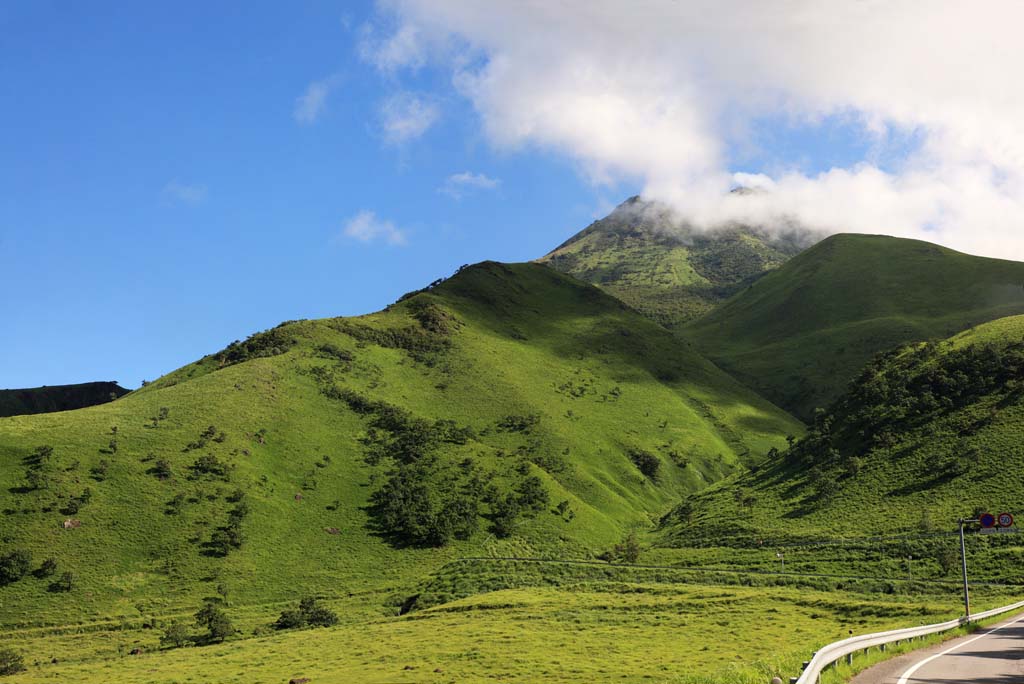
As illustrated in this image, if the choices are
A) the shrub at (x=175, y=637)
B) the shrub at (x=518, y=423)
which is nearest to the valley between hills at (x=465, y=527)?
the shrub at (x=175, y=637)

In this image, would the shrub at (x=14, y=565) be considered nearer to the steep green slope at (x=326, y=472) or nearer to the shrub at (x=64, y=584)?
the steep green slope at (x=326, y=472)

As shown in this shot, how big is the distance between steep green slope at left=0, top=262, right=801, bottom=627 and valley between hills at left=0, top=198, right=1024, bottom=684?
1.61ft

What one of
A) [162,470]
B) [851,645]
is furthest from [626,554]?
[851,645]

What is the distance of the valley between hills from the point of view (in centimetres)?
6366

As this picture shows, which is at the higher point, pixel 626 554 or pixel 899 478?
pixel 899 478

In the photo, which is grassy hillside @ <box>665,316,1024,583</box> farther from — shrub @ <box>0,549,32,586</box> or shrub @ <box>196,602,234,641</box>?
shrub @ <box>0,549,32,586</box>

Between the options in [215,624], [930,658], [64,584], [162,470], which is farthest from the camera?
[162,470]

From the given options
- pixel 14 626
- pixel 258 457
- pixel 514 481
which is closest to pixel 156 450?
pixel 258 457

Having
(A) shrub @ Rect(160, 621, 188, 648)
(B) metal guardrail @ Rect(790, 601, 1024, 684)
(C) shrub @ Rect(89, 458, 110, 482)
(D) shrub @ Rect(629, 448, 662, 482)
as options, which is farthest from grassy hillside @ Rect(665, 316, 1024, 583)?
(C) shrub @ Rect(89, 458, 110, 482)

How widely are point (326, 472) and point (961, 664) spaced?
117 m

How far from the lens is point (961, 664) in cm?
2677

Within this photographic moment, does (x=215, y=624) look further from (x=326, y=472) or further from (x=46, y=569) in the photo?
(x=326, y=472)

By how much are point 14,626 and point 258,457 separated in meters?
47.3

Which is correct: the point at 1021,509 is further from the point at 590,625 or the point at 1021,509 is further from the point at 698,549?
the point at 590,625
